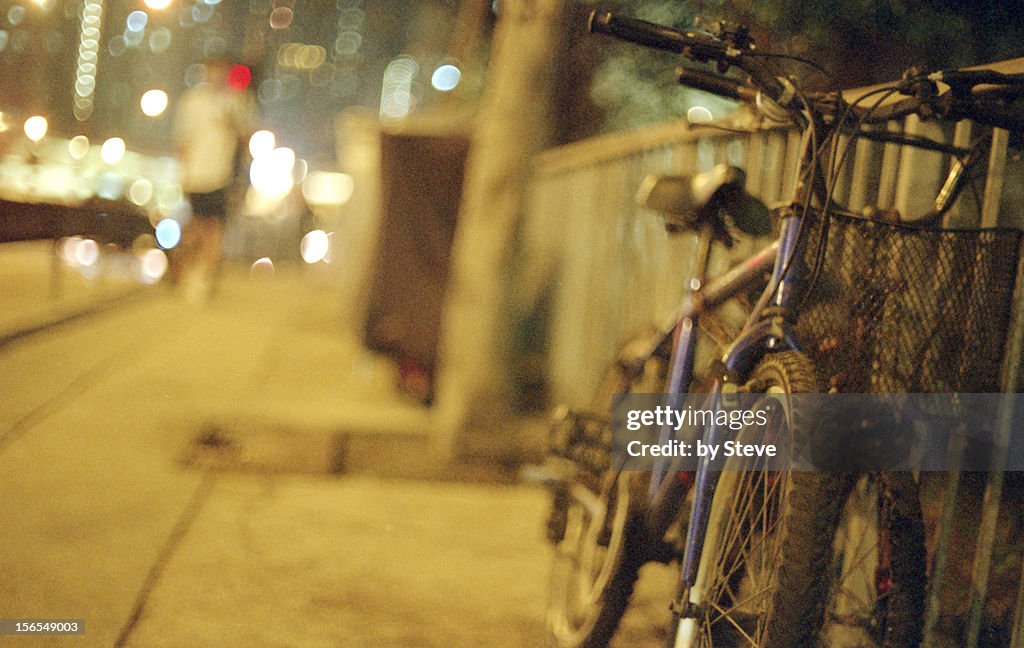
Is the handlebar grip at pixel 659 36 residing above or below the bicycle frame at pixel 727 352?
above

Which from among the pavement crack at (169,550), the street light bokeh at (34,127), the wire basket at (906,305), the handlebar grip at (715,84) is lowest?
the pavement crack at (169,550)

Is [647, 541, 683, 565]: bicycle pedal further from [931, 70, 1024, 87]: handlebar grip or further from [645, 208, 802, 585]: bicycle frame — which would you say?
[931, 70, 1024, 87]: handlebar grip

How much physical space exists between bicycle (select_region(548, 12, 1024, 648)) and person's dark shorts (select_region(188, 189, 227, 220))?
755 centimetres

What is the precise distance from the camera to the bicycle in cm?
215

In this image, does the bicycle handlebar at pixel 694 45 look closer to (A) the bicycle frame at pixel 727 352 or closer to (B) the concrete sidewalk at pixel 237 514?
(A) the bicycle frame at pixel 727 352

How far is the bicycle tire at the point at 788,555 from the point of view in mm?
2102

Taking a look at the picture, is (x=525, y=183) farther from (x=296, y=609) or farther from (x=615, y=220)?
(x=296, y=609)

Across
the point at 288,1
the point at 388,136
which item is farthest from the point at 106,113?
the point at 388,136

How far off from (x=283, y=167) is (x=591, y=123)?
79.5 feet

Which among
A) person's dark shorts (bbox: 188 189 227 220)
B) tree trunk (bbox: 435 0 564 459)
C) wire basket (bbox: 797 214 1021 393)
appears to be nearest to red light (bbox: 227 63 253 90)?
person's dark shorts (bbox: 188 189 227 220)

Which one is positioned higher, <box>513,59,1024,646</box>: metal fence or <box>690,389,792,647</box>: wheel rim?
<box>513,59,1024,646</box>: metal fence

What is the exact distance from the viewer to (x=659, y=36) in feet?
8.44

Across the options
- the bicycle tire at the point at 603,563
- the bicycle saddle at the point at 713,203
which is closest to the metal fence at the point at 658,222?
the bicycle saddle at the point at 713,203

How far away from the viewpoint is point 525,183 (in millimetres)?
5727
